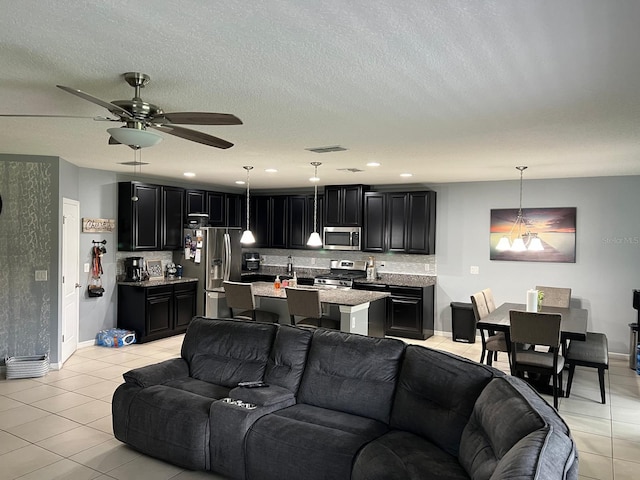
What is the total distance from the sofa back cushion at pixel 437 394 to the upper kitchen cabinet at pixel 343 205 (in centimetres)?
Result: 508

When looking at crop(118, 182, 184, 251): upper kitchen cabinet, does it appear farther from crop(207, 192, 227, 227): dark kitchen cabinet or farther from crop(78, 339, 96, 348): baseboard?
crop(78, 339, 96, 348): baseboard

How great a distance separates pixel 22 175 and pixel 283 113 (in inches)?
149

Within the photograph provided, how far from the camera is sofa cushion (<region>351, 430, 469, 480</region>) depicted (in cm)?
244

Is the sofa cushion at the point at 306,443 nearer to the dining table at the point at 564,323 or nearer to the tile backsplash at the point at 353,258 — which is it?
the dining table at the point at 564,323

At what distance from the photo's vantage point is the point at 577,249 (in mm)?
6906

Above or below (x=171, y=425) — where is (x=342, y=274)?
above

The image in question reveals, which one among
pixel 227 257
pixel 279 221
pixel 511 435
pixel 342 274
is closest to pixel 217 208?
pixel 227 257

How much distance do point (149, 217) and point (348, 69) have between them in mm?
5708

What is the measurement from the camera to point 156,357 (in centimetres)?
638

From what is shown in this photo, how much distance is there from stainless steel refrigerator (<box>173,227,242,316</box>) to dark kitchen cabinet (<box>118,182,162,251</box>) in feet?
2.18

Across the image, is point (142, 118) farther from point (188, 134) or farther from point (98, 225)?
point (98, 225)

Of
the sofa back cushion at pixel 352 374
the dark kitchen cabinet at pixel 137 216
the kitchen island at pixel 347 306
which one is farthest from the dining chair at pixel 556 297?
the dark kitchen cabinet at pixel 137 216

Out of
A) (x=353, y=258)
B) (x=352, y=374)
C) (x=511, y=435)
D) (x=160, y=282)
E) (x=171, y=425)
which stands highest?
(x=353, y=258)

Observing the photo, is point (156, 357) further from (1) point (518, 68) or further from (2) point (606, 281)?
(2) point (606, 281)
